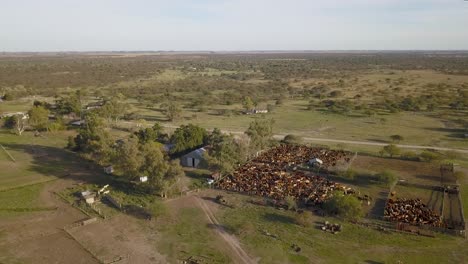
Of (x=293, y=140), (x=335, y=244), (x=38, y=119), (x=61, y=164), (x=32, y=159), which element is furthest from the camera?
(x=38, y=119)

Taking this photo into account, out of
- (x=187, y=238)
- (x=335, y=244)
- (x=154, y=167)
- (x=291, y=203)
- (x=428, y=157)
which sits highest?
(x=154, y=167)

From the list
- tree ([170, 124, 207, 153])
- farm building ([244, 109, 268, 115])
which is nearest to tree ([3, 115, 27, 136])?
tree ([170, 124, 207, 153])

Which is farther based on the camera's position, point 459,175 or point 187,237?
point 459,175

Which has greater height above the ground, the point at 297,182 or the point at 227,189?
the point at 297,182

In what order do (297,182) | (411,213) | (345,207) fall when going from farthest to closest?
(297,182)
(411,213)
(345,207)

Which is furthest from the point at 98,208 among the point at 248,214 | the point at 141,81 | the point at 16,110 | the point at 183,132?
the point at 141,81

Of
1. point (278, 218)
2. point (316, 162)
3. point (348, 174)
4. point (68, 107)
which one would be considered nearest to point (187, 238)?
point (278, 218)

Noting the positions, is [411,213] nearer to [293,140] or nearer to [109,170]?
[293,140]

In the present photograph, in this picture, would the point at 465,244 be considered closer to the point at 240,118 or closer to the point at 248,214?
the point at 248,214
